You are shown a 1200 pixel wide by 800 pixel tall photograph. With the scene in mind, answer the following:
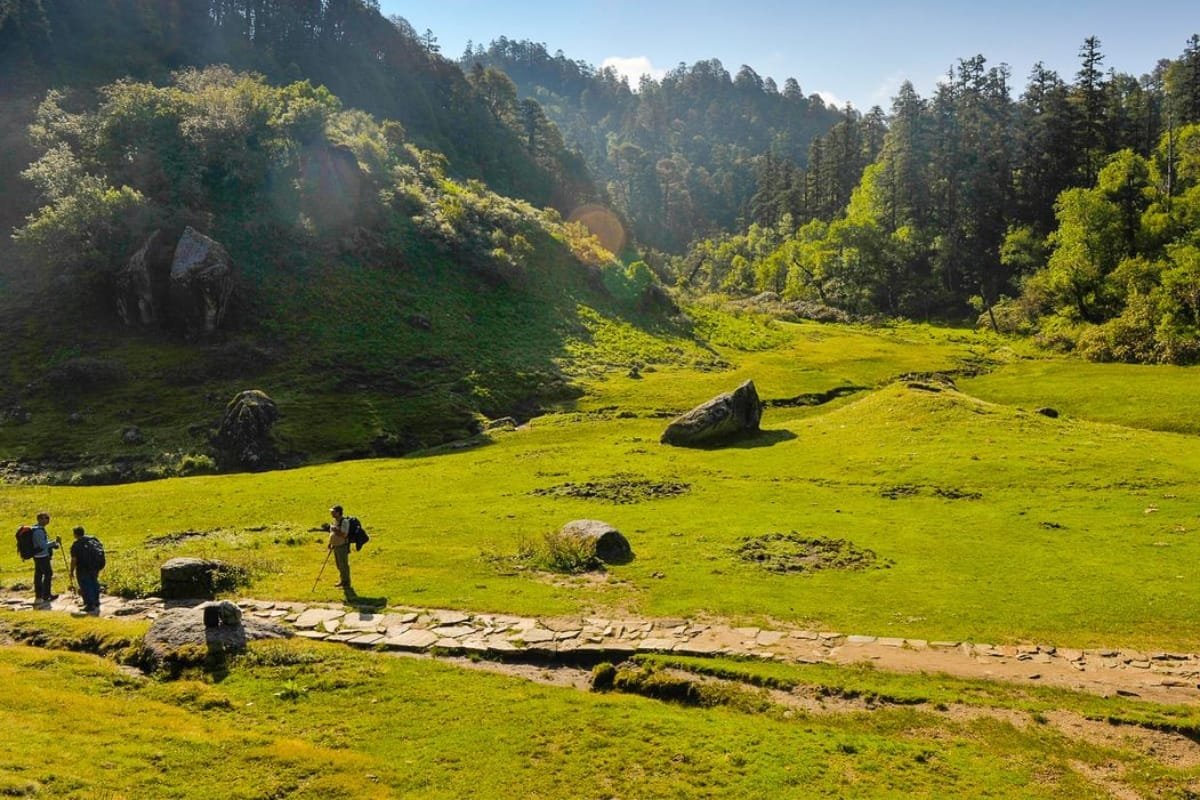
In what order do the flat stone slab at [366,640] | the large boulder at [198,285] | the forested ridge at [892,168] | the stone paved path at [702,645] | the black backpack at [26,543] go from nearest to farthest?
the stone paved path at [702,645], the flat stone slab at [366,640], the black backpack at [26,543], the large boulder at [198,285], the forested ridge at [892,168]

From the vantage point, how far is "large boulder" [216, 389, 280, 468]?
5162cm

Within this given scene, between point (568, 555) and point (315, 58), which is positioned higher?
point (315, 58)

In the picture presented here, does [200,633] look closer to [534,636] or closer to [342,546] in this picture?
[342,546]

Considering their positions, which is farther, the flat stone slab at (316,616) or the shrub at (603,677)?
the flat stone slab at (316,616)

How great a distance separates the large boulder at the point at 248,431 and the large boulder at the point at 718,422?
88.9 feet

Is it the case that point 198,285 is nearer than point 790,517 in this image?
No

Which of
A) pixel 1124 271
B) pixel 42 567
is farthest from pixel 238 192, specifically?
pixel 1124 271

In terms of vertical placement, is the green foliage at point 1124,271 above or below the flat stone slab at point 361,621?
above

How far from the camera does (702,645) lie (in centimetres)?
2061

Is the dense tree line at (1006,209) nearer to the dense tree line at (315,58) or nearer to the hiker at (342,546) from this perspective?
the dense tree line at (315,58)

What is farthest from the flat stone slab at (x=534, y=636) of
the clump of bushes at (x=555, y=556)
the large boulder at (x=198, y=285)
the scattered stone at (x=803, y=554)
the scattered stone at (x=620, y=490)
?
the large boulder at (x=198, y=285)

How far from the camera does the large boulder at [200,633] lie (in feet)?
64.0

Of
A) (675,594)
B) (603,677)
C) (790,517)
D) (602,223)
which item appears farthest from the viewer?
(602,223)

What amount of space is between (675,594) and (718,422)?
82.8ft
